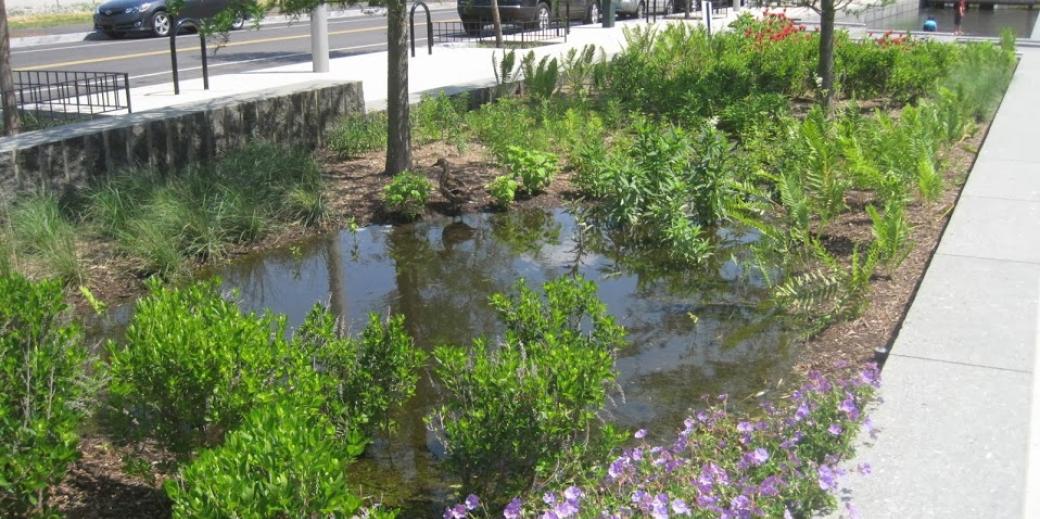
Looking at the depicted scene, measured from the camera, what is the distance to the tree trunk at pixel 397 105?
32.2 ft

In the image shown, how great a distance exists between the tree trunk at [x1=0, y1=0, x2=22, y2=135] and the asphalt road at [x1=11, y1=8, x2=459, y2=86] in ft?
19.3

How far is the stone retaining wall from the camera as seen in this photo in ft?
26.2

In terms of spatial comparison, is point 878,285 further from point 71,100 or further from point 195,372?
point 71,100

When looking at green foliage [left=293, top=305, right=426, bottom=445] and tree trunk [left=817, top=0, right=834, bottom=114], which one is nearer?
green foliage [left=293, top=305, right=426, bottom=445]

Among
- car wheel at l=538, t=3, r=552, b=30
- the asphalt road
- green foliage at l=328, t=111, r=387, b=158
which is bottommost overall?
green foliage at l=328, t=111, r=387, b=158

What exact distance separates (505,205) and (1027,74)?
11319 mm

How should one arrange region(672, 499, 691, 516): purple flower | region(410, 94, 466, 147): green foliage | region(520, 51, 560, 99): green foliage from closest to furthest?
region(672, 499, 691, 516): purple flower < region(410, 94, 466, 147): green foliage < region(520, 51, 560, 99): green foliage

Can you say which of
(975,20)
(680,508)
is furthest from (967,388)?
(975,20)

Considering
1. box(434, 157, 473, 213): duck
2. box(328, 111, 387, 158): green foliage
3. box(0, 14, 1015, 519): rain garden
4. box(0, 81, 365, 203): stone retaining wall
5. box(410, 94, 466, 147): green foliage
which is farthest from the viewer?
box(410, 94, 466, 147): green foliage

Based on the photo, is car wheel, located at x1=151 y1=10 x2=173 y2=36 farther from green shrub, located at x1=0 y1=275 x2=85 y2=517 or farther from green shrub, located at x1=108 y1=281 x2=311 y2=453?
green shrub, located at x1=108 y1=281 x2=311 y2=453

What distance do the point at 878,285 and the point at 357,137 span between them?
562 cm

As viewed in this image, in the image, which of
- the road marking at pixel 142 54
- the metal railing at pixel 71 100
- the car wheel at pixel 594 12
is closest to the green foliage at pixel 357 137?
the metal railing at pixel 71 100

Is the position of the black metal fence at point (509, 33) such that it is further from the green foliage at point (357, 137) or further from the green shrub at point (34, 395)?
the green shrub at point (34, 395)

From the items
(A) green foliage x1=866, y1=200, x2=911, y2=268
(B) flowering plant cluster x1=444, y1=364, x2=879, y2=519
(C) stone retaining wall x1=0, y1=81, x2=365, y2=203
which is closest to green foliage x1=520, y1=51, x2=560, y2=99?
(C) stone retaining wall x1=0, y1=81, x2=365, y2=203
